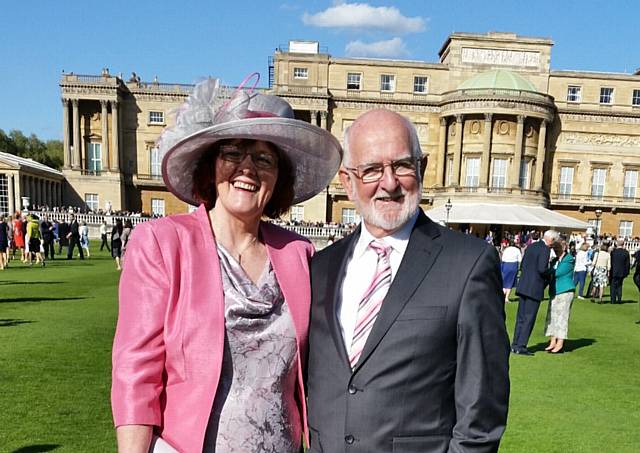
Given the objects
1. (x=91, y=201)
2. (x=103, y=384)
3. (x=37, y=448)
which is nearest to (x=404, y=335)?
(x=37, y=448)

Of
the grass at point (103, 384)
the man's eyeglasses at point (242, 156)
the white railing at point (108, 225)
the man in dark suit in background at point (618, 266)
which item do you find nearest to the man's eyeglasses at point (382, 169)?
the man's eyeglasses at point (242, 156)

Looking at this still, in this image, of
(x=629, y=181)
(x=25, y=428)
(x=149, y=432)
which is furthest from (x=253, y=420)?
(x=629, y=181)

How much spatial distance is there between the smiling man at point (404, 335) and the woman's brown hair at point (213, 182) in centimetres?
51

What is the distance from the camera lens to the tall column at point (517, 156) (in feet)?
125

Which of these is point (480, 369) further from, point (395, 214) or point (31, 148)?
point (31, 148)

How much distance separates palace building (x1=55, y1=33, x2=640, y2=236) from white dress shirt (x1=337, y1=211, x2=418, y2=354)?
125ft

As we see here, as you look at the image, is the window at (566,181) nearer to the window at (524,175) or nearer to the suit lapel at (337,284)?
the window at (524,175)

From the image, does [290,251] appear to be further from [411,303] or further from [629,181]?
[629,181]

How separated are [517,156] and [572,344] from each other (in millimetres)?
32619

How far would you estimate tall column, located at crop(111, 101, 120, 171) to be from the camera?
40.1 metres

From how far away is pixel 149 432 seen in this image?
1720mm

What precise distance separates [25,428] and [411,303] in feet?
14.9

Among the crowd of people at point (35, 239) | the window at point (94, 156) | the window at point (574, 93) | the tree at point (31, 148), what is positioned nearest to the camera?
the crowd of people at point (35, 239)

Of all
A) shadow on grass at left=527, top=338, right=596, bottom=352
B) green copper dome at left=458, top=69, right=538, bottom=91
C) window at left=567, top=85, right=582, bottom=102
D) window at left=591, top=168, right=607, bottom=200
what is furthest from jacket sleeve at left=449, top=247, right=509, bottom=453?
window at left=567, top=85, right=582, bottom=102
